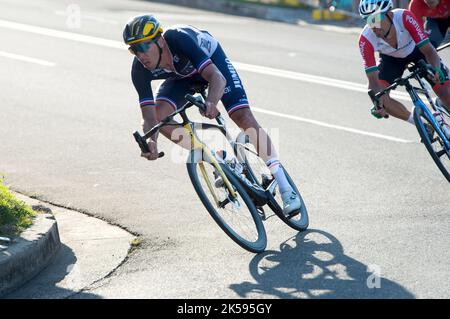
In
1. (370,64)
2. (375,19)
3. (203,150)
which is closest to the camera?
(203,150)

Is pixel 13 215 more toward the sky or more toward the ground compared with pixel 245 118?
more toward the ground

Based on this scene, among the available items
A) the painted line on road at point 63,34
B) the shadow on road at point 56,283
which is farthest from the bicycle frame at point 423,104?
the painted line on road at point 63,34

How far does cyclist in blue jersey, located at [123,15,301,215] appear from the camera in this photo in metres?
6.60

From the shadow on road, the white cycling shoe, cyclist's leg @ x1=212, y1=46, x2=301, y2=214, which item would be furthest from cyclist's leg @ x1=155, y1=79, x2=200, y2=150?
the shadow on road

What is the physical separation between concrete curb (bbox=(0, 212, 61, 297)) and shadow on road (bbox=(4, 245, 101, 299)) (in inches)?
1.9

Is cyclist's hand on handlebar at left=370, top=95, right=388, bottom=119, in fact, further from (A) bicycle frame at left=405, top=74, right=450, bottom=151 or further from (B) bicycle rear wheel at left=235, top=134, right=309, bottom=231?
(B) bicycle rear wheel at left=235, top=134, right=309, bottom=231

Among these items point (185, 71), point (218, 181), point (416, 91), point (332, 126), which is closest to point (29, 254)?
point (218, 181)

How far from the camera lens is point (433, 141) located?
8.31 meters

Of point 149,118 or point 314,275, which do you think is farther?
point 149,118

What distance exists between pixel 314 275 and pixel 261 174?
4.62 feet

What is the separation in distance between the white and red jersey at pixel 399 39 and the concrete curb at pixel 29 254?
355 centimetres

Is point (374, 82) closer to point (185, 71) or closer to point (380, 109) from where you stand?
point (380, 109)

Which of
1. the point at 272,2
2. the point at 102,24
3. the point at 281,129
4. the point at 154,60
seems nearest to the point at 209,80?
the point at 154,60

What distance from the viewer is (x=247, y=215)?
6934mm
